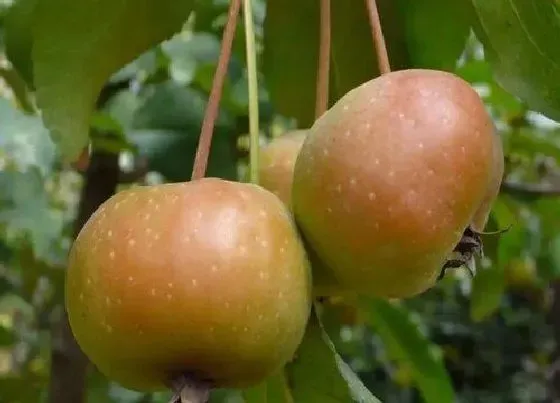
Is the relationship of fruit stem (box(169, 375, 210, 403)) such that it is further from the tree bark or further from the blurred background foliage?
the tree bark

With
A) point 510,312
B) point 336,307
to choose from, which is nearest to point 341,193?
point 336,307

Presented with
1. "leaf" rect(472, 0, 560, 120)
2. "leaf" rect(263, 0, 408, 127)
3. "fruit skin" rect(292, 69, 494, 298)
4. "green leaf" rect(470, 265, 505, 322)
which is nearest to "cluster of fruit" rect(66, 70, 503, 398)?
"fruit skin" rect(292, 69, 494, 298)

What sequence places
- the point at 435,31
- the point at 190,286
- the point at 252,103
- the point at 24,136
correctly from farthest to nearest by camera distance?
1. the point at 24,136
2. the point at 435,31
3. the point at 252,103
4. the point at 190,286

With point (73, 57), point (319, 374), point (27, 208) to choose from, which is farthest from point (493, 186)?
point (27, 208)

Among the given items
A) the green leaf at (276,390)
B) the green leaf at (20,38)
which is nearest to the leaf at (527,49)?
the green leaf at (276,390)

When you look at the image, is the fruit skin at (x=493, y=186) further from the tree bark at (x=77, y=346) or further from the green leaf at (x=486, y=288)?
the green leaf at (x=486, y=288)

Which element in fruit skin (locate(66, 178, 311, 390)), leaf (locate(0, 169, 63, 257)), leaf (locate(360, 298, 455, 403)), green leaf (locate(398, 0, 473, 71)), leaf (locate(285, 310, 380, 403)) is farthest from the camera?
leaf (locate(0, 169, 63, 257))

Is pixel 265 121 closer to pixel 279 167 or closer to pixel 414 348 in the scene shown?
pixel 414 348
